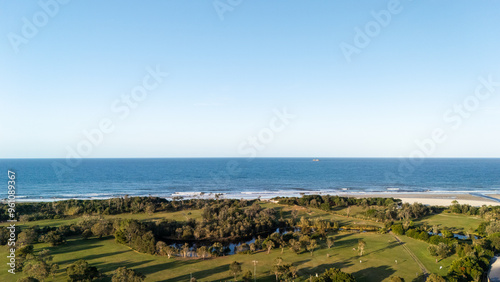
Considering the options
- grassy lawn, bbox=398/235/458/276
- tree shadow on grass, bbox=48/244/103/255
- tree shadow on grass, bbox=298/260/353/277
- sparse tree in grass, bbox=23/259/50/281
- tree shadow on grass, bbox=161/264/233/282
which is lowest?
grassy lawn, bbox=398/235/458/276

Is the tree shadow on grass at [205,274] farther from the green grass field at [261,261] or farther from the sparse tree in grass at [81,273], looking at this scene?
the sparse tree in grass at [81,273]

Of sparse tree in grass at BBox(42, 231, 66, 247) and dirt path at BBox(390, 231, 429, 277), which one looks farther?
sparse tree in grass at BBox(42, 231, 66, 247)

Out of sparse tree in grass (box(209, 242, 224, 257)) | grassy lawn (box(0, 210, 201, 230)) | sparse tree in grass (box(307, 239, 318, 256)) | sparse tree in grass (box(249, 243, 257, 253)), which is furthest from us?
grassy lawn (box(0, 210, 201, 230))

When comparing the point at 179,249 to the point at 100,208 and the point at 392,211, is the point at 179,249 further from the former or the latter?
the point at 392,211

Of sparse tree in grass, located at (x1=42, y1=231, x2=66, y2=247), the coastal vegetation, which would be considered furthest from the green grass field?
sparse tree in grass, located at (x1=42, y1=231, x2=66, y2=247)

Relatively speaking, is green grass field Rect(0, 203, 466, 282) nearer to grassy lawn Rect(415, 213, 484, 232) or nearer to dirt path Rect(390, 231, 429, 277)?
dirt path Rect(390, 231, 429, 277)

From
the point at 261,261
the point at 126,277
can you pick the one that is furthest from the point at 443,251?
the point at 126,277

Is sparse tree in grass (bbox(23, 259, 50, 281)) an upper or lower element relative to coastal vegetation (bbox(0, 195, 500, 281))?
upper

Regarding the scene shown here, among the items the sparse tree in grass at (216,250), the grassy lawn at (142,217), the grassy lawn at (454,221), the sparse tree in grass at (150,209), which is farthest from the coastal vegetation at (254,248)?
the sparse tree in grass at (150,209)

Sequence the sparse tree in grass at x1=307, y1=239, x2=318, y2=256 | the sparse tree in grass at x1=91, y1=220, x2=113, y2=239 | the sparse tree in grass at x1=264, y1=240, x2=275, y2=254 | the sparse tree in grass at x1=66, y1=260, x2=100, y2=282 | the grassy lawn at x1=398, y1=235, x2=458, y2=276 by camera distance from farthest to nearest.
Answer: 1. the sparse tree in grass at x1=91, y1=220, x2=113, y2=239
2. the sparse tree in grass at x1=264, y1=240, x2=275, y2=254
3. the sparse tree in grass at x1=307, y1=239, x2=318, y2=256
4. the grassy lawn at x1=398, y1=235, x2=458, y2=276
5. the sparse tree in grass at x1=66, y1=260, x2=100, y2=282
